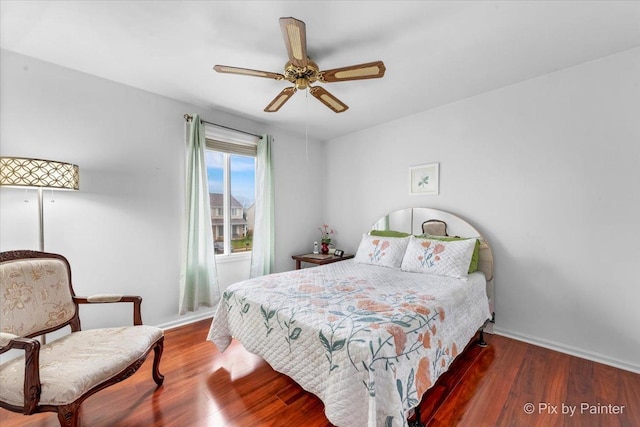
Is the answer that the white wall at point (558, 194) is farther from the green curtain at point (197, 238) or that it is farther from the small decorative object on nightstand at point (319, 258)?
the green curtain at point (197, 238)

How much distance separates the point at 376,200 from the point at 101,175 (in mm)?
3171

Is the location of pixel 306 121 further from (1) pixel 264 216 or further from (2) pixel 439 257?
(2) pixel 439 257

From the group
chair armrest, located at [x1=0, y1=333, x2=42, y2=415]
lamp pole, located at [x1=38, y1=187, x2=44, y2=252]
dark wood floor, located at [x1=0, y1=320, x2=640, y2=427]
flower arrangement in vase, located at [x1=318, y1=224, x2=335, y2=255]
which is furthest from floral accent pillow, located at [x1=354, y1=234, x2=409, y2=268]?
lamp pole, located at [x1=38, y1=187, x2=44, y2=252]

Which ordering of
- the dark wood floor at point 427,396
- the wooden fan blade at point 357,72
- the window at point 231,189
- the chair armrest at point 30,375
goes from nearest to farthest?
the chair armrest at point 30,375 < the dark wood floor at point 427,396 < the wooden fan blade at point 357,72 < the window at point 231,189

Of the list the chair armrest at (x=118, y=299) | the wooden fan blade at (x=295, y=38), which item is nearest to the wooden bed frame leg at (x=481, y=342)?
the wooden fan blade at (x=295, y=38)

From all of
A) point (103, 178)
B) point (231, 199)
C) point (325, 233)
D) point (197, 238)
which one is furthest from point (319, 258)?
point (103, 178)

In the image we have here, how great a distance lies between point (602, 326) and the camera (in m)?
2.20

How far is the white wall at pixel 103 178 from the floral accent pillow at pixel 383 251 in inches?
84.7

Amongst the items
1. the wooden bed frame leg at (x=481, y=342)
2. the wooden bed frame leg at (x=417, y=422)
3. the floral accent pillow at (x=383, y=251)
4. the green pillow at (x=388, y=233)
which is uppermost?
the green pillow at (x=388, y=233)

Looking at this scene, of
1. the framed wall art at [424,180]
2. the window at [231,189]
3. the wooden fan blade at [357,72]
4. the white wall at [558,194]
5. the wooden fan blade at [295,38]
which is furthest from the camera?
the window at [231,189]

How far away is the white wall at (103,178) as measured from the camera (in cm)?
211

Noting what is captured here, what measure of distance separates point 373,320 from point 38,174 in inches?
98.0

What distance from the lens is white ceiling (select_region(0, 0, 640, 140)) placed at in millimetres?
1646

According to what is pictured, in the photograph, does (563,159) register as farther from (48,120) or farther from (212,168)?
(48,120)
